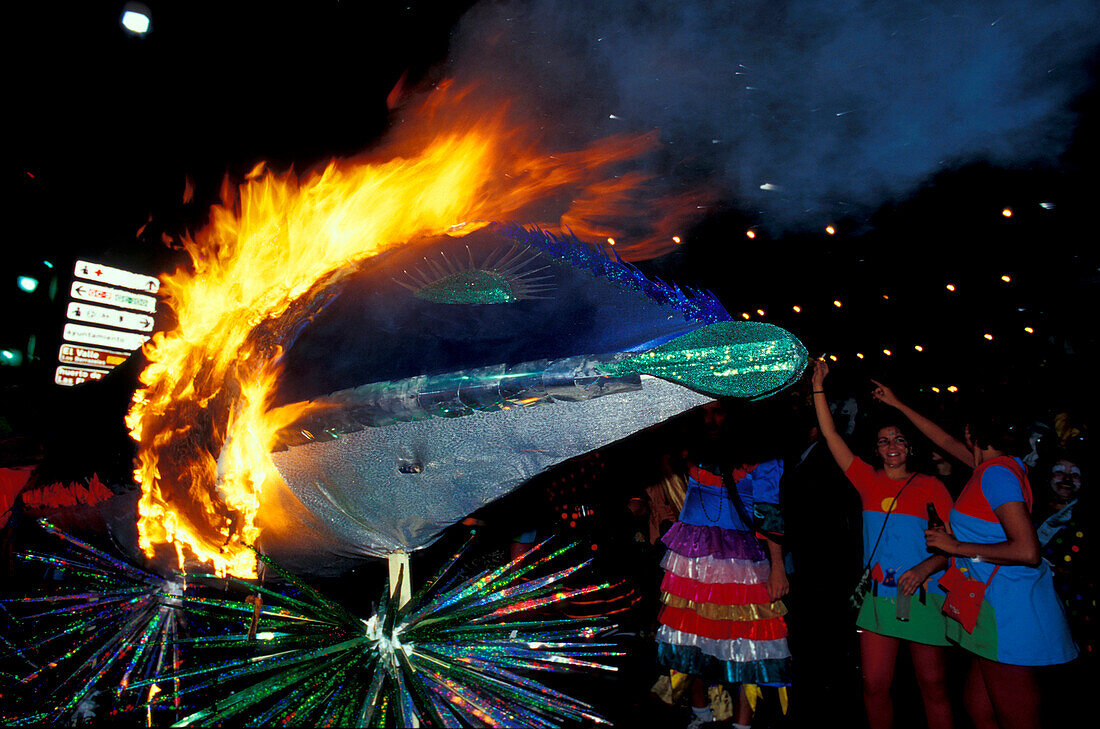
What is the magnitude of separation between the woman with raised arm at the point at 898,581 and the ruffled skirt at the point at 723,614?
0.57 metres

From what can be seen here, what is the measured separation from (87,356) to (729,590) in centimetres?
1498

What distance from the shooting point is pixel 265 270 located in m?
2.09

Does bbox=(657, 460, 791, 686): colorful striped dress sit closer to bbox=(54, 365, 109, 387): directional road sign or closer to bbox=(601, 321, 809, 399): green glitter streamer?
bbox=(601, 321, 809, 399): green glitter streamer

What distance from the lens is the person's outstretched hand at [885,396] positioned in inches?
151

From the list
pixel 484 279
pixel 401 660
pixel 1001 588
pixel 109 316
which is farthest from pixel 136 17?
pixel 1001 588

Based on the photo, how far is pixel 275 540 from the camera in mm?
1734

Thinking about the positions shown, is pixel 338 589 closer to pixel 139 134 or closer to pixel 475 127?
pixel 475 127

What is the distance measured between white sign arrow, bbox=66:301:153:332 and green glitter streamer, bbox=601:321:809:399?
16.1m

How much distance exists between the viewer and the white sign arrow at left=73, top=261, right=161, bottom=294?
1337cm

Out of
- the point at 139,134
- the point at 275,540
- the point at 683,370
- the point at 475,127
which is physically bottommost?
the point at 275,540

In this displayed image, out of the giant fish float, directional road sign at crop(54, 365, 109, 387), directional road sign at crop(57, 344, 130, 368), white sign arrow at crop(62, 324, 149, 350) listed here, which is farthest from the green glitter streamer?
directional road sign at crop(54, 365, 109, 387)

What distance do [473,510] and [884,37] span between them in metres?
2.64

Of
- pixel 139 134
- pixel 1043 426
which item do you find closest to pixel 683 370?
pixel 1043 426

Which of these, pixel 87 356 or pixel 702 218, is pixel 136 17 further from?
pixel 702 218
